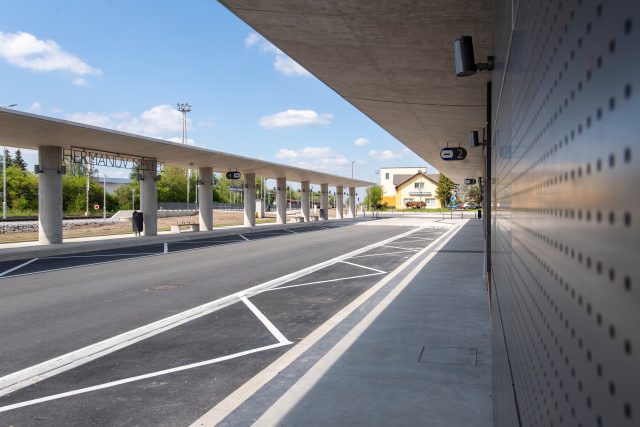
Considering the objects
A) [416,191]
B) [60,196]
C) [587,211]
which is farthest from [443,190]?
[587,211]

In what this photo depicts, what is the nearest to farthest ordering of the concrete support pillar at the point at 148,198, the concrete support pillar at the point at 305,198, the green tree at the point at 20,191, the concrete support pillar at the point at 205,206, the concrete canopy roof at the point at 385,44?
1. the concrete canopy roof at the point at 385,44
2. the concrete support pillar at the point at 148,198
3. the concrete support pillar at the point at 205,206
4. the concrete support pillar at the point at 305,198
5. the green tree at the point at 20,191

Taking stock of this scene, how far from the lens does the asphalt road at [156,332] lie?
5273mm

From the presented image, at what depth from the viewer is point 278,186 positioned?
50281mm

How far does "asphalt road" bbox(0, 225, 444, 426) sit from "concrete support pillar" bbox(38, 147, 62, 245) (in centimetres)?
709

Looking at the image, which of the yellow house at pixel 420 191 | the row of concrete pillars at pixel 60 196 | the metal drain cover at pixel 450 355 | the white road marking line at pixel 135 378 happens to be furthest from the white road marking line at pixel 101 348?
the yellow house at pixel 420 191

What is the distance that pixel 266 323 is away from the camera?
8562mm

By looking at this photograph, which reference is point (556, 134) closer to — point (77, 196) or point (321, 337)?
point (321, 337)

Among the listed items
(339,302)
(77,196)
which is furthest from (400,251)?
(77,196)

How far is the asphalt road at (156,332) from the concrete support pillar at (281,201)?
30835 mm

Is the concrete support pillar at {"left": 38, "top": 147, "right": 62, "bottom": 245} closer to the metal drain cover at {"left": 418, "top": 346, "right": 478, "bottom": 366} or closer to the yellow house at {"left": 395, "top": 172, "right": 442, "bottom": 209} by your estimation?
the metal drain cover at {"left": 418, "top": 346, "right": 478, "bottom": 366}

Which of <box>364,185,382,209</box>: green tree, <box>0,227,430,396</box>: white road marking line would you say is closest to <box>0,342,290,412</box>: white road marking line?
<box>0,227,430,396</box>: white road marking line

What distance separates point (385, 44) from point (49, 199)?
20301 mm

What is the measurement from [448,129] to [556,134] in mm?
18294

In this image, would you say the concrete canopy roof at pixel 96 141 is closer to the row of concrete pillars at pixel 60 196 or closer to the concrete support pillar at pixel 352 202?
the row of concrete pillars at pixel 60 196
